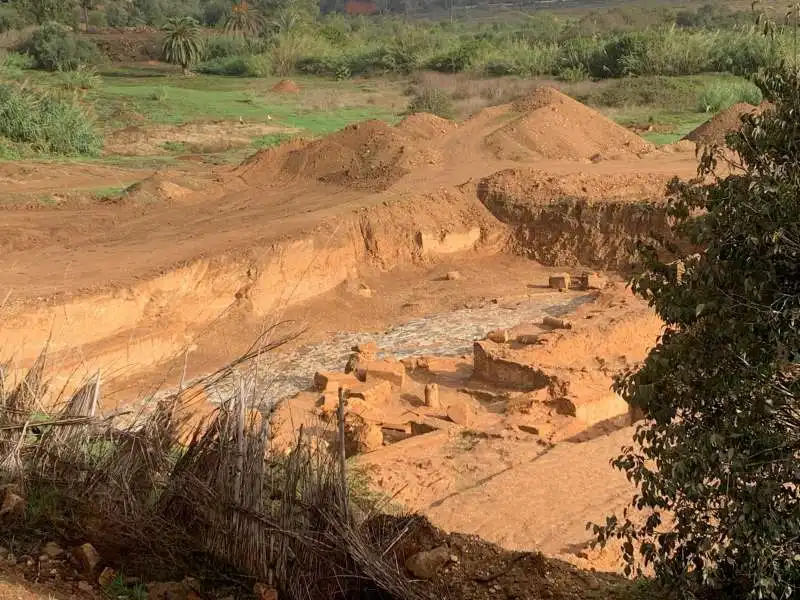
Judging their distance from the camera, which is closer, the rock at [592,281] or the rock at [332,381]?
the rock at [332,381]

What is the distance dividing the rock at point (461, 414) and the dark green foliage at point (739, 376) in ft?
16.9

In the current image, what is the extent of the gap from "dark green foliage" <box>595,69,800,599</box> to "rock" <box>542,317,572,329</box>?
797 centimetres

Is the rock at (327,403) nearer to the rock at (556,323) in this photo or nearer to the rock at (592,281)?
the rock at (556,323)

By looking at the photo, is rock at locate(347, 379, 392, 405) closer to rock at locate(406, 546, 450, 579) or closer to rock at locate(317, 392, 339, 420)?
rock at locate(317, 392, 339, 420)

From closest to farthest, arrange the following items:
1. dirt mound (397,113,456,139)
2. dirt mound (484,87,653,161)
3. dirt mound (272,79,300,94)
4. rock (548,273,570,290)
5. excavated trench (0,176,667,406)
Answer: excavated trench (0,176,667,406)
rock (548,273,570,290)
dirt mound (484,87,653,161)
dirt mound (397,113,456,139)
dirt mound (272,79,300,94)

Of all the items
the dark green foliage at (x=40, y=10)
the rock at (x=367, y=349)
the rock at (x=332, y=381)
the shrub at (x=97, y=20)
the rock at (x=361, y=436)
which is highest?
the dark green foliage at (x=40, y=10)

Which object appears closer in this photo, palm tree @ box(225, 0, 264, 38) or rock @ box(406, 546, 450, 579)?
rock @ box(406, 546, 450, 579)

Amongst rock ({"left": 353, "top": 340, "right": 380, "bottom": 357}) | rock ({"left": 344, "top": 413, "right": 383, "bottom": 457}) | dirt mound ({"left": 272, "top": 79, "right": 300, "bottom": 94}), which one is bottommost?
rock ({"left": 353, "top": 340, "right": 380, "bottom": 357})

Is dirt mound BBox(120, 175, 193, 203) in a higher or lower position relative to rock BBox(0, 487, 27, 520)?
lower

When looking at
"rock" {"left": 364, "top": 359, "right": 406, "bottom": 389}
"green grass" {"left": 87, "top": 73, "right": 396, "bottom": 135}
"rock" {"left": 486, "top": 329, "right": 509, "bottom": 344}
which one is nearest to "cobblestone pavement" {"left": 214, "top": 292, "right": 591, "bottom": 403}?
"rock" {"left": 486, "top": 329, "right": 509, "bottom": 344}

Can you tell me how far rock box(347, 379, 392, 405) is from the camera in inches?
428

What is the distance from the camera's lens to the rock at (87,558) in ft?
18.0

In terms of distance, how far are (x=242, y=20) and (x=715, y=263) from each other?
54382 millimetres

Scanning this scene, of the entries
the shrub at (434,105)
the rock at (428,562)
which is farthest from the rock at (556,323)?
the shrub at (434,105)
